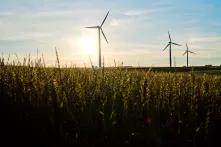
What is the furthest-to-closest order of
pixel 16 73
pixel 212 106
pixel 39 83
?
1. pixel 212 106
2. pixel 16 73
3. pixel 39 83

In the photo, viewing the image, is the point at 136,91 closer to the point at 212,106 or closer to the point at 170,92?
the point at 170,92

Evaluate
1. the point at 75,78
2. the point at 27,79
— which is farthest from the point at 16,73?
the point at 75,78

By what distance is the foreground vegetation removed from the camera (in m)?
9.12

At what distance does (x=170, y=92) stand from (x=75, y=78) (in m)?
2.39

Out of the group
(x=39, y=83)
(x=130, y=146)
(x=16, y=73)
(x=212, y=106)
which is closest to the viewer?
(x=130, y=146)

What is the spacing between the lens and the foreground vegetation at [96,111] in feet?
29.9

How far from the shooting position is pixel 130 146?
30.0 ft

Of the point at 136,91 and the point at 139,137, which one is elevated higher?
the point at 136,91

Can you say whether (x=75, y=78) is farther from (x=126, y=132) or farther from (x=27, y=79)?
(x=126, y=132)

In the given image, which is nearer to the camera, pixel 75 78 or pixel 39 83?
pixel 39 83

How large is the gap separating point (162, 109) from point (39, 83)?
2832 millimetres

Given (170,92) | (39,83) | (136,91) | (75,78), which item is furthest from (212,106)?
(39,83)

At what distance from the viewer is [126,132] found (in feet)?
30.7

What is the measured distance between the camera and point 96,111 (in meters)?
9.60
